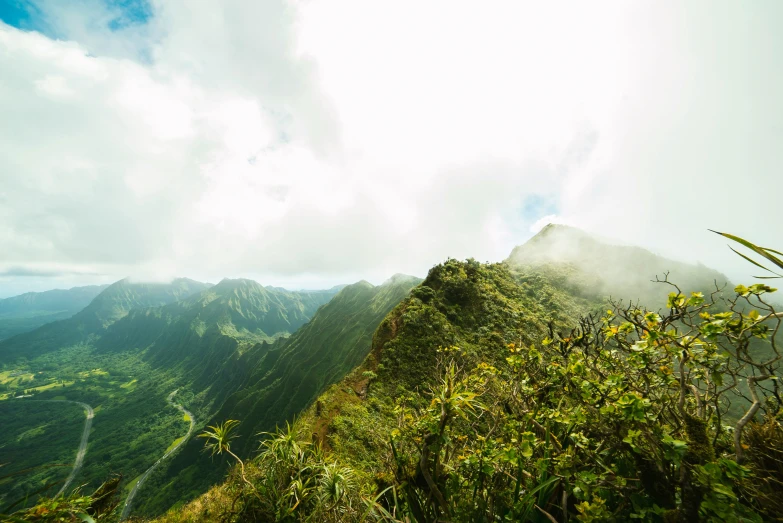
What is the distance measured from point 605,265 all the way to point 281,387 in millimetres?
102835

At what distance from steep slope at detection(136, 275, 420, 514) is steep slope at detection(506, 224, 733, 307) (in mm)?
42892

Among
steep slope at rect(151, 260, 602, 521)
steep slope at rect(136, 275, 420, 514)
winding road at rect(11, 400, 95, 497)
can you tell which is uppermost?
steep slope at rect(151, 260, 602, 521)

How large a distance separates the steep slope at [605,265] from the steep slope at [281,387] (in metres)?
42.9

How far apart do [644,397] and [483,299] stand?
3136cm

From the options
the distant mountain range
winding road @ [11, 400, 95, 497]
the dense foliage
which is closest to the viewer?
the dense foliage

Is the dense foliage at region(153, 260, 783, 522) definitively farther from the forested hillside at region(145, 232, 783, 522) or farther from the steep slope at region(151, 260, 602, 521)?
the steep slope at region(151, 260, 602, 521)

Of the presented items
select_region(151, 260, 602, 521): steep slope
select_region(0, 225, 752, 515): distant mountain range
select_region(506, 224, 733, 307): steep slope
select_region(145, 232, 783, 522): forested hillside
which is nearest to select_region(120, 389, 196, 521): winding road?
select_region(0, 225, 752, 515): distant mountain range

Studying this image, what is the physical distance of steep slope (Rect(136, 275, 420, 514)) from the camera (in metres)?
86.4

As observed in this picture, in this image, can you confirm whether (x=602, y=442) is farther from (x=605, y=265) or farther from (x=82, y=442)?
(x=82, y=442)

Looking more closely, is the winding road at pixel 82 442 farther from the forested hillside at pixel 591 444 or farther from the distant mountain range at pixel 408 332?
the forested hillside at pixel 591 444

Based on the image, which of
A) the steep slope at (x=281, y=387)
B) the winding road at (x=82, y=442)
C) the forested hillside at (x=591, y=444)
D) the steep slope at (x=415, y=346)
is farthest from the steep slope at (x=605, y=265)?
the winding road at (x=82, y=442)

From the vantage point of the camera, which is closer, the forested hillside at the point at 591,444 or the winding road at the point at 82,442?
the forested hillside at the point at 591,444

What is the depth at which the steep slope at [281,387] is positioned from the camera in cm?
8644

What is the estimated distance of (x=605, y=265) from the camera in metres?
67.6
